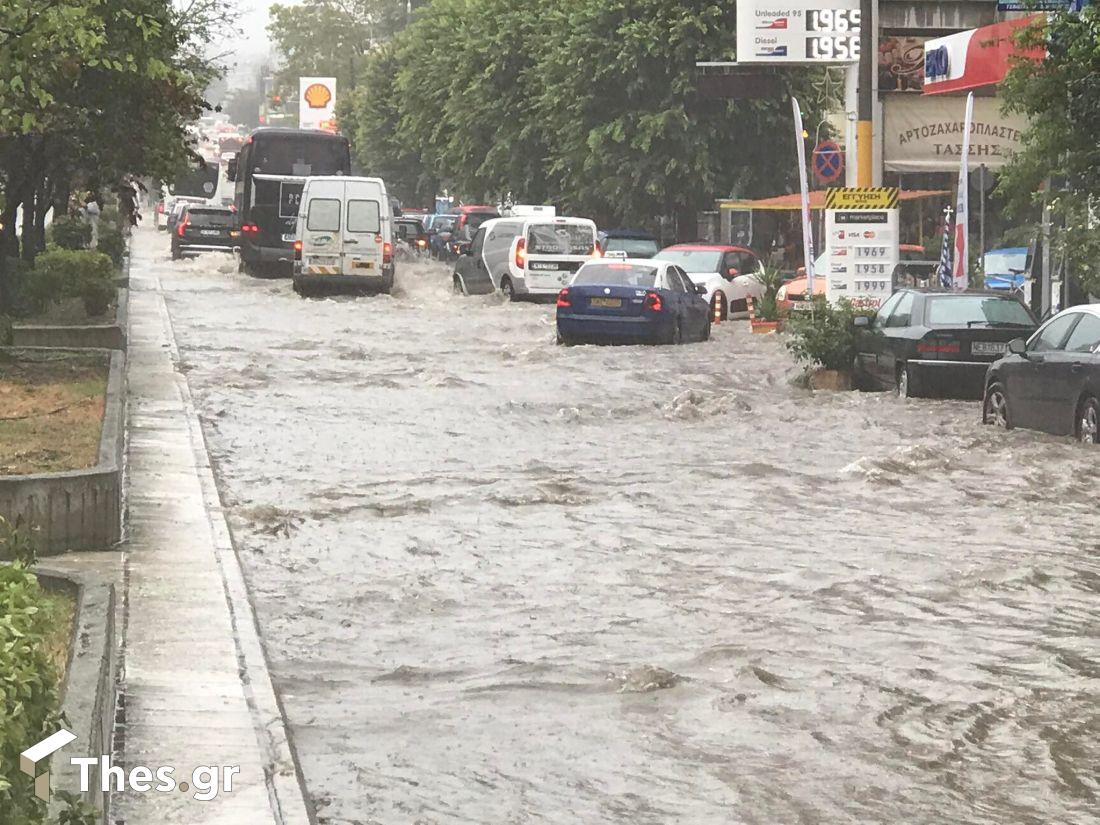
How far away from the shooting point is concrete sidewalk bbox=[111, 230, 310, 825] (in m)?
7.00

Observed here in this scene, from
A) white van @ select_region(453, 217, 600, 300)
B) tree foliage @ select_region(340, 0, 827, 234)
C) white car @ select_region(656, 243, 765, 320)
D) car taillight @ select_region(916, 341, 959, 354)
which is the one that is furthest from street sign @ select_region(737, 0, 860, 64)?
car taillight @ select_region(916, 341, 959, 354)

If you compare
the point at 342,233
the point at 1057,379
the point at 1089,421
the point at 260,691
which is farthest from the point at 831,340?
the point at 342,233

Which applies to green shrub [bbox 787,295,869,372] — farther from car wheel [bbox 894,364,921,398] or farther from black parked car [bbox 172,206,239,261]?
black parked car [bbox 172,206,239,261]

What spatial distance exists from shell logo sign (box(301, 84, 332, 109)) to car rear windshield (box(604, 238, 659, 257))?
96.7m

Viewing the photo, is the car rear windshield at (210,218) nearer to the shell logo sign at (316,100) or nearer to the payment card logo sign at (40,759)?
the payment card logo sign at (40,759)

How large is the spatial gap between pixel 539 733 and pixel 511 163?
54.8 meters

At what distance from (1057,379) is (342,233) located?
→ 2564cm

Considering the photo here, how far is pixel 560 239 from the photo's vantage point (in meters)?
41.3

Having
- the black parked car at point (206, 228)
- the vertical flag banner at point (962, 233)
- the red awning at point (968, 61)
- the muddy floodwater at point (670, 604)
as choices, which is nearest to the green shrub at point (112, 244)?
the black parked car at point (206, 228)

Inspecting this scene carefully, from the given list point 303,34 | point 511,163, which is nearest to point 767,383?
point 511,163

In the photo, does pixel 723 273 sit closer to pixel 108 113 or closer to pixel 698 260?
pixel 698 260

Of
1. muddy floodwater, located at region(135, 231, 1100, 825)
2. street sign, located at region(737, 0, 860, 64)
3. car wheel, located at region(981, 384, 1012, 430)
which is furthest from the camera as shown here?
A: street sign, located at region(737, 0, 860, 64)

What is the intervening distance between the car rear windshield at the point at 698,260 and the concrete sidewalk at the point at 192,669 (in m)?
24.5

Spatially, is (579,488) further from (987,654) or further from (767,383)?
(767,383)
